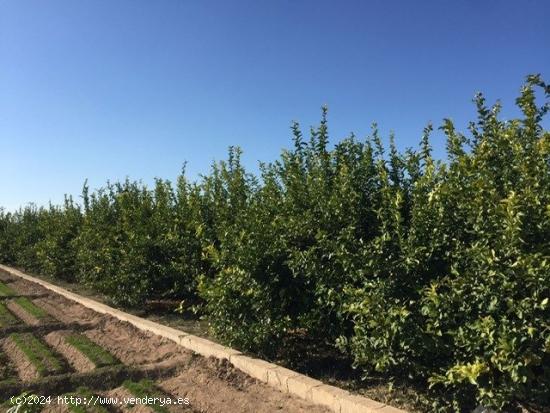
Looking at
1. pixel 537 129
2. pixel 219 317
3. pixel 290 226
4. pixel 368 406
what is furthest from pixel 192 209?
pixel 537 129

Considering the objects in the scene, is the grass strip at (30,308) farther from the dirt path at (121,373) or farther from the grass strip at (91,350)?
the grass strip at (91,350)

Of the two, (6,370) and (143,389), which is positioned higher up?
(6,370)

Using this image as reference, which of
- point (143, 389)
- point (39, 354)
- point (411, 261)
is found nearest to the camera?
point (411, 261)

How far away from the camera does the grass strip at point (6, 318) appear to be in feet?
30.8

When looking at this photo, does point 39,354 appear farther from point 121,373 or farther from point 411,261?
point 411,261

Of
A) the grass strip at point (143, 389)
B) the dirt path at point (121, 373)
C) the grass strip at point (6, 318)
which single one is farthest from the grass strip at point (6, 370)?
the grass strip at point (6, 318)

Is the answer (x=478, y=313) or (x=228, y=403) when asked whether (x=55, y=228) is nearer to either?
(x=228, y=403)

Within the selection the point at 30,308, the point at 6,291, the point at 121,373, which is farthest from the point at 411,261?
the point at 6,291

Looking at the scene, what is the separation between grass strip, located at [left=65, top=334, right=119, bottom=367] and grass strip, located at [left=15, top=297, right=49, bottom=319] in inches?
92.2

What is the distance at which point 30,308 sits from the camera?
1098 centimetres

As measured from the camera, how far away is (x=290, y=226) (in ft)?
20.0

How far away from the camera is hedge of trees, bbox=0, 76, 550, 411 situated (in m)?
3.98

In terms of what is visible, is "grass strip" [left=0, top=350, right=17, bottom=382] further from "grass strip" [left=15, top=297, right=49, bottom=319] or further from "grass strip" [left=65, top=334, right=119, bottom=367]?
"grass strip" [left=15, top=297, right=49, bottom=319]

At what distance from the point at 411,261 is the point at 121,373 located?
3.71m
